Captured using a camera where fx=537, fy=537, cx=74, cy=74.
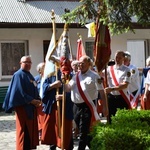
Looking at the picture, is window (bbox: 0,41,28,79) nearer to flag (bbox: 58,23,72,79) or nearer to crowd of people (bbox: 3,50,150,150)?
crowd of people (bbox: 3,50,150,150)

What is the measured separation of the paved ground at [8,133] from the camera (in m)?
11.3

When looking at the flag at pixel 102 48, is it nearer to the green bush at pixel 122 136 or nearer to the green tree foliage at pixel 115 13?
the green tree foliage at pixel 115 13

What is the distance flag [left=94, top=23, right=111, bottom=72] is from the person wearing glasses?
4.20 ft

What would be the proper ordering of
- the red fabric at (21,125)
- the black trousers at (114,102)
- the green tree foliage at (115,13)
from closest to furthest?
1. the green tree foliage at (115,13)
2. the red fabric at (21,125)
3. the black trousers at (114,102)

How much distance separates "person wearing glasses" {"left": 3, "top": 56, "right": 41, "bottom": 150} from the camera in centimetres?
978

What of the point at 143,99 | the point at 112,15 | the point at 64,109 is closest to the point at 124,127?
the point at 112,15

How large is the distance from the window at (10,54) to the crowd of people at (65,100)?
438 inches

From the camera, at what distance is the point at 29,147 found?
10.0 m

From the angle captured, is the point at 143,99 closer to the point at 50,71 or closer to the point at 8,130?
the point at 50,71

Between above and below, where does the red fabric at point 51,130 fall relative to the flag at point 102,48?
below

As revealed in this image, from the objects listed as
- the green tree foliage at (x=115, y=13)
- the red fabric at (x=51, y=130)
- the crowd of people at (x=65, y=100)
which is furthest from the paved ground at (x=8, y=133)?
the green tree foliage at (x=115, y=13)

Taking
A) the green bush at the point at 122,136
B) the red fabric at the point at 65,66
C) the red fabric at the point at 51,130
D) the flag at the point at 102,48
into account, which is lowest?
the red fabric at the point at 51,130

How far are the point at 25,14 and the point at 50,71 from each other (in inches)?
449

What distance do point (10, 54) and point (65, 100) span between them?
12174mm
